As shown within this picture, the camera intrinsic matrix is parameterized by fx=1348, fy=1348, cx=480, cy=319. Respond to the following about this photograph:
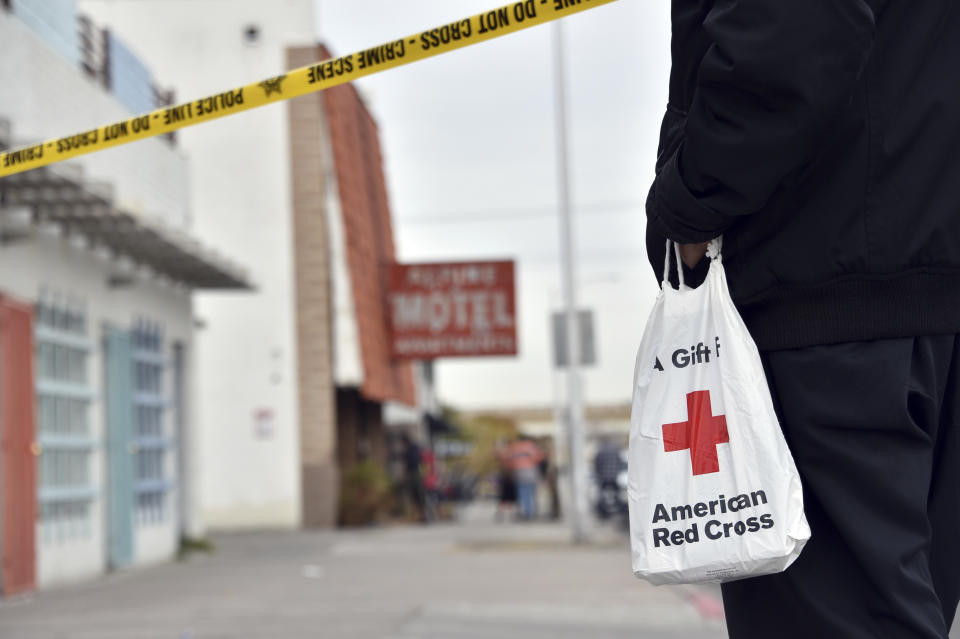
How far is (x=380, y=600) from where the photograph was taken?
9.29 meters

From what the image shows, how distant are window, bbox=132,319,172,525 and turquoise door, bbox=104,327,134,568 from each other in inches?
17.4

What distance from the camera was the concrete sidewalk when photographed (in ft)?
24.9

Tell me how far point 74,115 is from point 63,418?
2773 millimetres

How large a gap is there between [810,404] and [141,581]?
428 inches

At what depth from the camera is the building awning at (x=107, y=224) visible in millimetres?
10148

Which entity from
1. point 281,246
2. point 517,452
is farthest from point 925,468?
point 517,452

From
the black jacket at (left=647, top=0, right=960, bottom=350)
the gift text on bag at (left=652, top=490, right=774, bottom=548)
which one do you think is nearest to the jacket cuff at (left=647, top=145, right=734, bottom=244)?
the black jacket at (left=647, top=0, right=960, bottom=350)

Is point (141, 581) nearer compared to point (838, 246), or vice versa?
point (838, 246)

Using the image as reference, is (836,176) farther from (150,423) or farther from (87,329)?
(150,423)

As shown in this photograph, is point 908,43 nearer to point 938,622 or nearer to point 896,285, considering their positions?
point 896,285

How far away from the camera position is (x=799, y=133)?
6.73 feet

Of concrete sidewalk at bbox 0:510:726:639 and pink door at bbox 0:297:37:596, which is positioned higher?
pink door at bbox 0:297:37:596

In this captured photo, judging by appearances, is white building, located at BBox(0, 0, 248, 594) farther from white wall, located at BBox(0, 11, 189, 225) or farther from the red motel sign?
the red motel sign

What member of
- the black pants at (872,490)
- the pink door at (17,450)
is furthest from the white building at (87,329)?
the black pants at (872,490)
